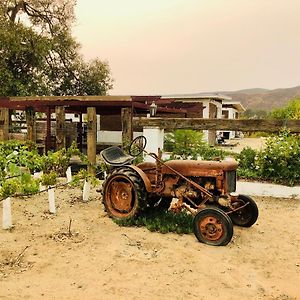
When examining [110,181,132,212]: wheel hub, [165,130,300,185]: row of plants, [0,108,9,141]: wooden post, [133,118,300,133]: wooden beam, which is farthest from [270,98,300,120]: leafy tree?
[110,181,132,212]: wheel hub

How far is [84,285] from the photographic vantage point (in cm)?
435

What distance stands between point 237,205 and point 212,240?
49.7 inches

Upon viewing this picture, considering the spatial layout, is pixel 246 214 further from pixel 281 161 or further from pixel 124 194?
pixel 281 161

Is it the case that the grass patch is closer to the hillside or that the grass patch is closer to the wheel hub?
the wheel hub

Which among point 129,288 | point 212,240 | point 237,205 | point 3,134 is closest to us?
point 129,288

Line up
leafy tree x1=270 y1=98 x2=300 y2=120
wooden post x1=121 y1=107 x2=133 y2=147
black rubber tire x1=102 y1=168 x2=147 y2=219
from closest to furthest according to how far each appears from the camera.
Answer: black rubber tire x1=102 y1=168 x2=147 y2=219, wooden post x1=121 y1=107 x2=133 y2=147, leafy tree x1=270 y1=98 x2=300 y2=120

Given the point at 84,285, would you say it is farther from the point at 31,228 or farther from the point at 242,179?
the point at 242,179

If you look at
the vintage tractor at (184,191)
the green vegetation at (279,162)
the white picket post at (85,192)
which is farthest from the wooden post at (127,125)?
the vintage tractor at (184,191)

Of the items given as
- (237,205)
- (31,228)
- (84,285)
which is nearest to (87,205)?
(31,228)

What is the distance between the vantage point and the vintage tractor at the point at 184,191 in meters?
6.20

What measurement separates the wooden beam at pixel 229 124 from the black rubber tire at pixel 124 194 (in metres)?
3.81

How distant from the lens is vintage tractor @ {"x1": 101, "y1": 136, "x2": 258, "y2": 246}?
6202 mm

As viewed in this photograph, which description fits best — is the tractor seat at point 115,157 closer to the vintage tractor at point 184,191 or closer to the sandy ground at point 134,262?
the vintage tractor at point 184,191

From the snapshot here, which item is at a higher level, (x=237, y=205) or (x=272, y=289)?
(x=237, y=205)
